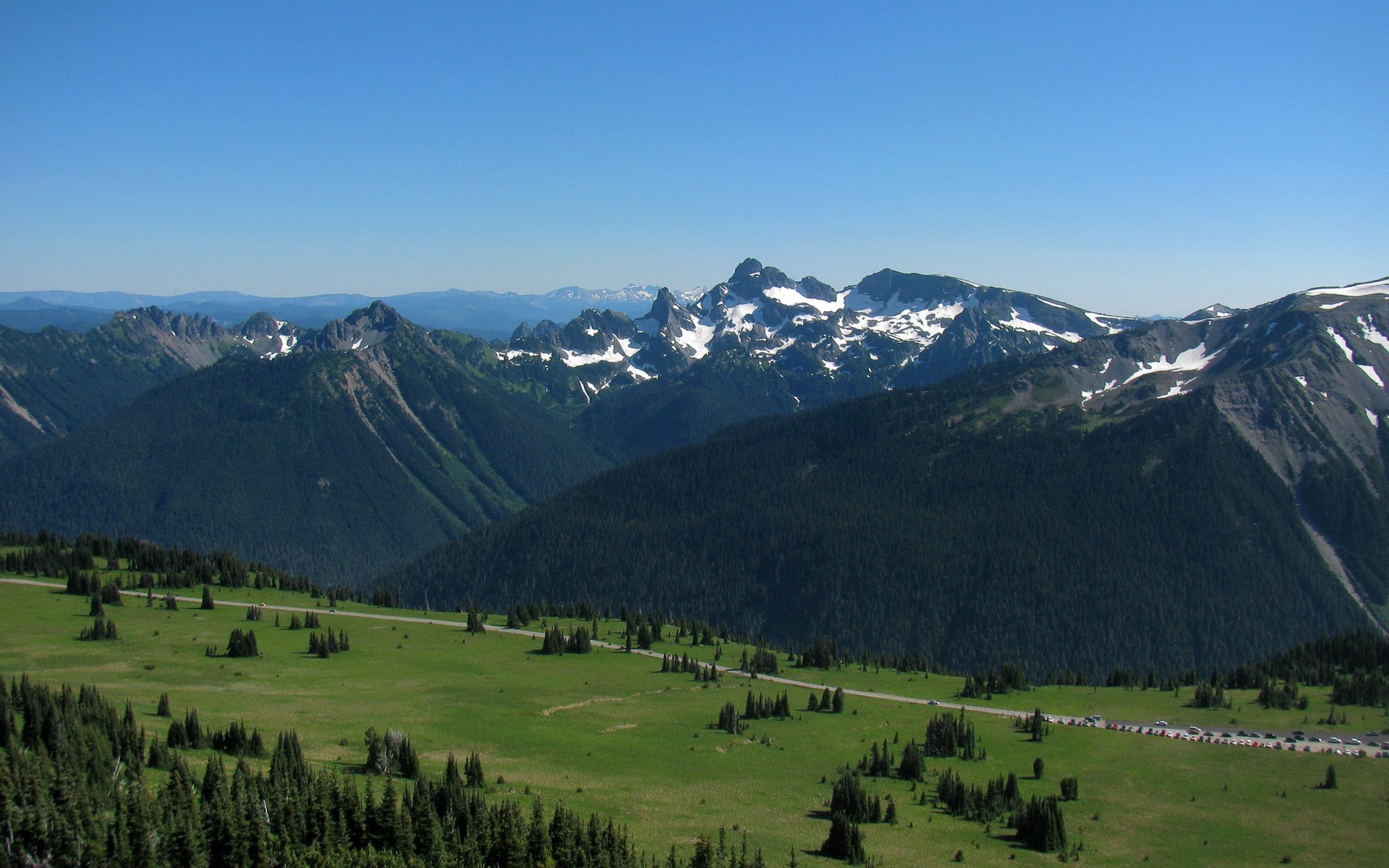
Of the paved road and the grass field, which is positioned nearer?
the grass field

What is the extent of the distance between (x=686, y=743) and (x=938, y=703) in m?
43.7

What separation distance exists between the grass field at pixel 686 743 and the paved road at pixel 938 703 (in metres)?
4.39

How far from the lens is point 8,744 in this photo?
75.2 meters

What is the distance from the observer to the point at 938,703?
454 feet

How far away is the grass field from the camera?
8444 cm

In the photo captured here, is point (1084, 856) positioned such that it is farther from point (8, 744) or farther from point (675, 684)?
point (8, 744)

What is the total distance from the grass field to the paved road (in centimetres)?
439

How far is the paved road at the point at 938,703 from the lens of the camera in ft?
380

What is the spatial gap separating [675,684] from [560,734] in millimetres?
32073

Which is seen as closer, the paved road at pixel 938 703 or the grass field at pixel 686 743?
the grass field at pixel 686 743

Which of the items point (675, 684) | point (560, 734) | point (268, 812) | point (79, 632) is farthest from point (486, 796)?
point (79, 632)

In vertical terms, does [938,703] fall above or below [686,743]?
above

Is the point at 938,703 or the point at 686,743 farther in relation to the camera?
the point at 938,703

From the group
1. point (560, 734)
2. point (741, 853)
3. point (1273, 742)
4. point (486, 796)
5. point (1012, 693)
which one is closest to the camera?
point (741, 853)
